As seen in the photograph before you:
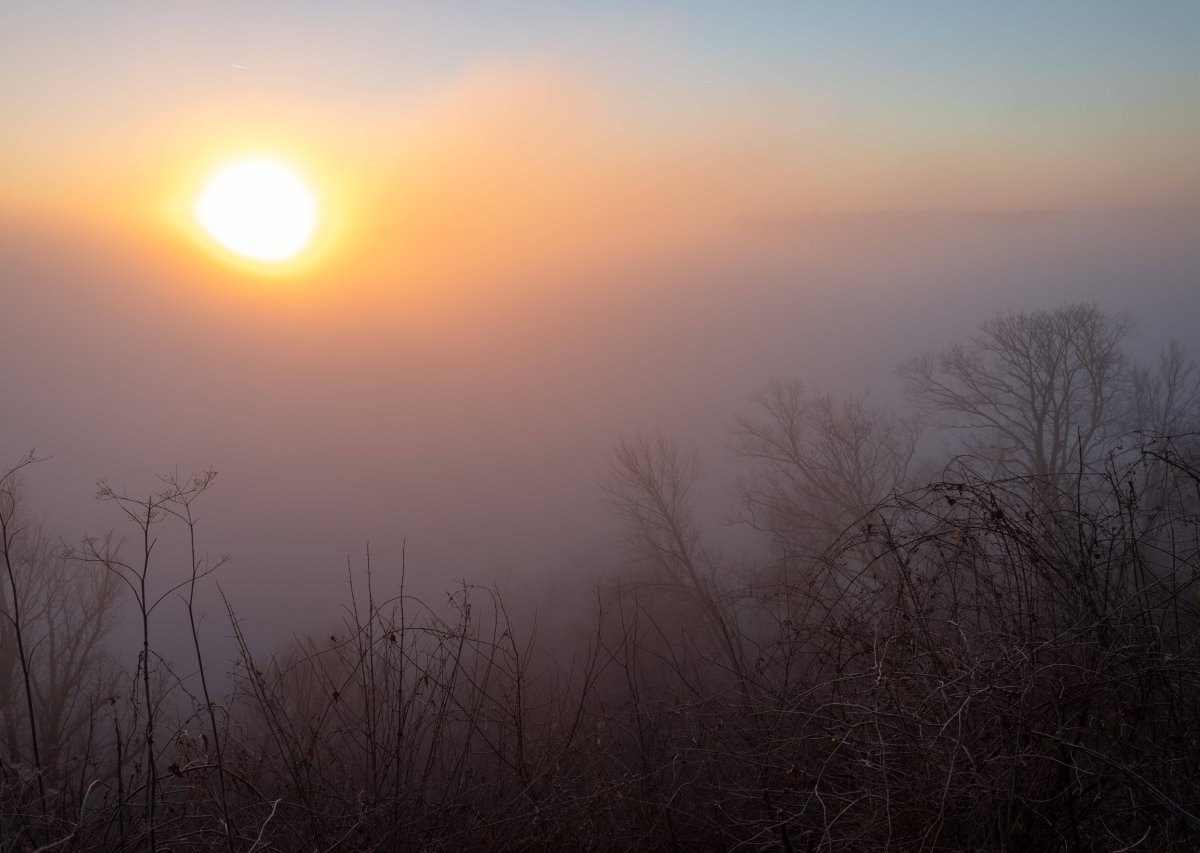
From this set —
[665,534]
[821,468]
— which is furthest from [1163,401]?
[665,534]

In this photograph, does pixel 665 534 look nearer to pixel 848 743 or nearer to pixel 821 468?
pixel 821 468

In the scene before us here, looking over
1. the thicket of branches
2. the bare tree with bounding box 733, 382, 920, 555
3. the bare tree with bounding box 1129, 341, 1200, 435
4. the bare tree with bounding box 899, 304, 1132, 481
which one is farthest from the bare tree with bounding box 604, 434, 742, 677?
the thicket of branches

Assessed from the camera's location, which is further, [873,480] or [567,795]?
[873,480]

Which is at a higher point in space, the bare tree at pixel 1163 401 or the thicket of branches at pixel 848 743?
the bare tree at pixel 1163 401

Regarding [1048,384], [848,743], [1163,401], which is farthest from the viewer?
[1163,401]

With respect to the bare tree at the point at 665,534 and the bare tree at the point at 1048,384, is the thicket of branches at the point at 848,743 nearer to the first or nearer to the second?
the bare tree at the point at 665,534

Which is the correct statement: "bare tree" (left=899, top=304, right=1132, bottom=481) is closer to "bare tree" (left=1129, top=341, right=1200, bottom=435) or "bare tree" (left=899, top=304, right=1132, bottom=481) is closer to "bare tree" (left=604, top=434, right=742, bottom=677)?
"bare tree" (left=1129, top=341, right=1200, bottom=435)

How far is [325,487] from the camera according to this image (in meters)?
67.8

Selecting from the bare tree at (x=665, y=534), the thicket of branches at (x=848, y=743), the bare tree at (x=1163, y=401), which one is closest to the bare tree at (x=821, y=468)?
the bare tree at (x=665, y=534)

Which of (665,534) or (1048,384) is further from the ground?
(1048,384)

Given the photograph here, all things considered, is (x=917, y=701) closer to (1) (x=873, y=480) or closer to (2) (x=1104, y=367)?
(1) (x=873, y=480)

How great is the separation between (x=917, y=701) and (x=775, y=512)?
2009 centimetres

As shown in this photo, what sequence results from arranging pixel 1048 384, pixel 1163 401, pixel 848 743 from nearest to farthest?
1. pixel 848 743
2. pixel 1048 384
3. pixel 1163 401

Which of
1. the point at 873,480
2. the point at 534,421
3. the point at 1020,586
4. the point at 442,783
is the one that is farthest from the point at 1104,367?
the point at 534,421
